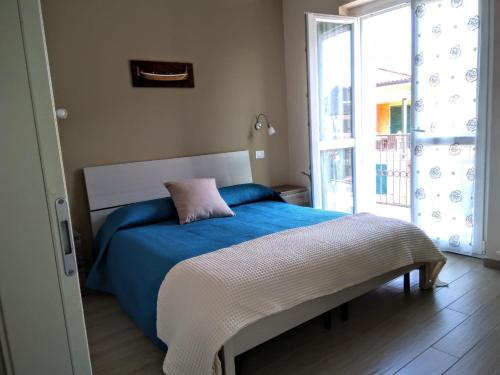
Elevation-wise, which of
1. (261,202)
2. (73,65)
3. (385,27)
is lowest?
(261,202)

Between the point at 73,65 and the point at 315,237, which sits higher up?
the point at 73,65

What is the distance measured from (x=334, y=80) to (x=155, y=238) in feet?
8.60

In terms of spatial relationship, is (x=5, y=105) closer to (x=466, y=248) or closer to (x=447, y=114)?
(x=447, y=114)

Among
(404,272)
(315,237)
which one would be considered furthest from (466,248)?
(315,237)

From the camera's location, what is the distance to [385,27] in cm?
504

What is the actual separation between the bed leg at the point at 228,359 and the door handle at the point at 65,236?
1.02 meters

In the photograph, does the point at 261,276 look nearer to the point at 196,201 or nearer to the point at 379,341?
the point at 379,341

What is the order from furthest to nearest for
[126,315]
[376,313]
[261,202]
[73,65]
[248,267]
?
1. [261,202]
2. [73,65]
3. [126,315]
4. [376,313]
5. [248,267]

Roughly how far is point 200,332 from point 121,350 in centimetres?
85

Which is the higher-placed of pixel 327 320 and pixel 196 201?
pixel 196 201

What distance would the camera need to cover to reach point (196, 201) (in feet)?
11.4

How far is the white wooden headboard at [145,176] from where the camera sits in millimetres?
3578

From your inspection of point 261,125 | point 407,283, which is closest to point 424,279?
point 407,283

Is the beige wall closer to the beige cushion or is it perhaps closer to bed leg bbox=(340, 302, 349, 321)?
the beige cushion
